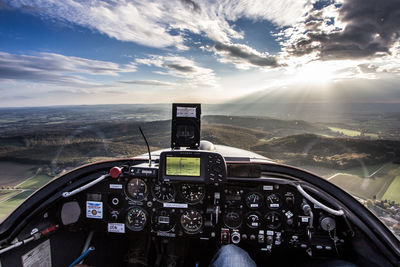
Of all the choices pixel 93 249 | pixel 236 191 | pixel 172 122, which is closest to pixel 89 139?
pixel 93 249

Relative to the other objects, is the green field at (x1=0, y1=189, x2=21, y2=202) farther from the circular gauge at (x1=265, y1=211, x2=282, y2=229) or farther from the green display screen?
the circular gauge at (x1=265, y1=211, x2=282, y2=229)

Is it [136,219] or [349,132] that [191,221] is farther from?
[349,132]

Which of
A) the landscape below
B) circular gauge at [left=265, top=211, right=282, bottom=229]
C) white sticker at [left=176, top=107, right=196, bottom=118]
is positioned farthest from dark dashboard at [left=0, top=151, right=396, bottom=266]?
the landscape below

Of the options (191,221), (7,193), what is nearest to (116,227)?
(191,221)

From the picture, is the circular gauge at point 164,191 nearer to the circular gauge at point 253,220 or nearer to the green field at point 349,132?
the circular gauge at point 253,220

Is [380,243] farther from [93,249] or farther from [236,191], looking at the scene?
[93,249]

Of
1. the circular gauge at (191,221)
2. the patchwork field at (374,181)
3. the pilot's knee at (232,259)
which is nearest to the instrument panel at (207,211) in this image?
the circular gauge at (191,221)
